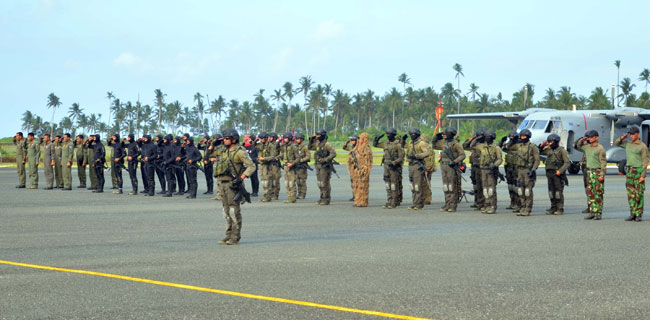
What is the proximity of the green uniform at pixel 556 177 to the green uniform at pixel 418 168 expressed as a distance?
2795 millimetres

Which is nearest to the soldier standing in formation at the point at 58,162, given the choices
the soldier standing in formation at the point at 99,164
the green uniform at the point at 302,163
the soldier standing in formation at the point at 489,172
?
the soldier standing in formation at the point at 99,164

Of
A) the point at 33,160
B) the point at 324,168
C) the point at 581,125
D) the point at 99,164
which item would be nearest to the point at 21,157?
the point at 33,160

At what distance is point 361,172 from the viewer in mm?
19047

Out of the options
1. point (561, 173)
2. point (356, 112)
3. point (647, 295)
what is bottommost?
point (647, 295)

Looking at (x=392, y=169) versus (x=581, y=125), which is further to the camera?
(x=581, y=125)

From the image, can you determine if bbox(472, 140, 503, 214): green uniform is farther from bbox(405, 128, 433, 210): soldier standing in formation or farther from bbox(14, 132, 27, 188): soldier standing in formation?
bbox(14, 132, 27, 188): soldier standing in formation

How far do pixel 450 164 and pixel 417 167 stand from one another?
32.5 inches

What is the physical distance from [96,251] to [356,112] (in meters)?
161

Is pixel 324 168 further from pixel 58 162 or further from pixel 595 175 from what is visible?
pixel 58 162

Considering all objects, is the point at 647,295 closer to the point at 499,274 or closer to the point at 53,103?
the point at 499,274

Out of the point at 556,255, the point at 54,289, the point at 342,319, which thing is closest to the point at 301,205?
the point at 556,255

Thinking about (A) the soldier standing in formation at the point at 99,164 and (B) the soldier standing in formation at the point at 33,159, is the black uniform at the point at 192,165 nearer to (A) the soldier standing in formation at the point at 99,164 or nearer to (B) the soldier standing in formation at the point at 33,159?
(A) the soldier standing in formation at the point at 99,164

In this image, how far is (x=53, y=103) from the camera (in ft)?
623

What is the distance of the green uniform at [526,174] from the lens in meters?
16.6
